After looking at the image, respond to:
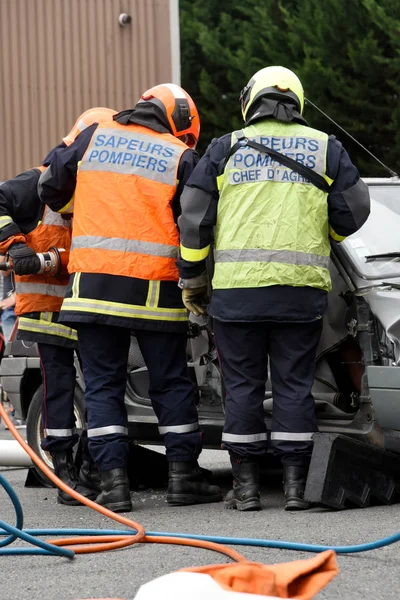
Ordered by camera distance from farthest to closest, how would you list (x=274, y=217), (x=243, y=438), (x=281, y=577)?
(x=243, y=438), (x=274, y=217), (x=281, y=577)

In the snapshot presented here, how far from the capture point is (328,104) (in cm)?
1769

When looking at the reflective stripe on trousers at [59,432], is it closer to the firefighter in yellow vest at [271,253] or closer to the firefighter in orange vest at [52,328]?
the firefighter in orange vest at [52,328]

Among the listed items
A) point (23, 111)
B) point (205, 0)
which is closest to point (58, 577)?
point (23, 111)

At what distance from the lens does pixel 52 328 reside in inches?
242

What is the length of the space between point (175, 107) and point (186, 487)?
178 centimetres

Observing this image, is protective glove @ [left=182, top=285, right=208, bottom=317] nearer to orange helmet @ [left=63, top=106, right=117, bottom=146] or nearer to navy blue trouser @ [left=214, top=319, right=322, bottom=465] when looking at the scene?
navy blue trouser @ [left=214, top=319, right=322, bottom=465]

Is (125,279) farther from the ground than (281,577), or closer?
closer

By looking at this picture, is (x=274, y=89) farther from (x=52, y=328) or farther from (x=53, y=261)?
(x=52, y=328)

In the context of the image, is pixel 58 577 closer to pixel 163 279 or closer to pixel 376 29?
pixel 163 279

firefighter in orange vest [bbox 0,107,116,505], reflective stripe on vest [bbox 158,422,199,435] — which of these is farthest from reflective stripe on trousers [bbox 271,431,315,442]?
firefighter in orange vest [bbox 0,107,116,505]

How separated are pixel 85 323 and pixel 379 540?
1933 mm

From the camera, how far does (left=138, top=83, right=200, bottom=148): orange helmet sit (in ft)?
19.1

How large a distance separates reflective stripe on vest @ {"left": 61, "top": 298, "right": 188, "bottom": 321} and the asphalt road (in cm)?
88

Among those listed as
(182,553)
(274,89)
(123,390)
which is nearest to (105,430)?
(123,390)
